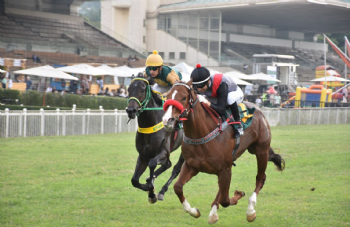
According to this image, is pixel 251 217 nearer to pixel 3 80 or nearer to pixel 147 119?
pixel 147 119

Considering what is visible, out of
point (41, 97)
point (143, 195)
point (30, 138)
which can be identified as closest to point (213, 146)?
point (143, 195)

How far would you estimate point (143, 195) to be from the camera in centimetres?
835

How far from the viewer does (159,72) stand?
25.8 ft

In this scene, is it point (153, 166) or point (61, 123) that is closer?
point (153, 166)

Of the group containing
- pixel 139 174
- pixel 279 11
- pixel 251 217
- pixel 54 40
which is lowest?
pixel 251 217

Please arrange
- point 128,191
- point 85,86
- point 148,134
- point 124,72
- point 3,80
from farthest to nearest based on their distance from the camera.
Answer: point 124,72
point 85,86
point 3,80
point 128,191
point 148,134

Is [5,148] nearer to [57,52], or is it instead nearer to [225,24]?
[57,52]

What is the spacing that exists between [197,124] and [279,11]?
46.4 m

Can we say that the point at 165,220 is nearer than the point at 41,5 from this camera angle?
Yes

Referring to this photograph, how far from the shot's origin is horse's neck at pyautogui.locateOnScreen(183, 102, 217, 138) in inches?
236

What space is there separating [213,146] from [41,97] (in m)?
17.6

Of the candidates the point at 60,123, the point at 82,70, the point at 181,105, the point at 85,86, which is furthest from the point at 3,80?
the point at 181,105

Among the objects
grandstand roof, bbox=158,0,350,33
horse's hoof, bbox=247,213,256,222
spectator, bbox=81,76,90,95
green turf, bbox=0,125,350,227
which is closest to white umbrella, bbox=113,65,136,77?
spectator, bbox=81,76,90,95

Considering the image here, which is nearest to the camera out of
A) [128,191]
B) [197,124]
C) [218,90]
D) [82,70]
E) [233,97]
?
[197,124]
